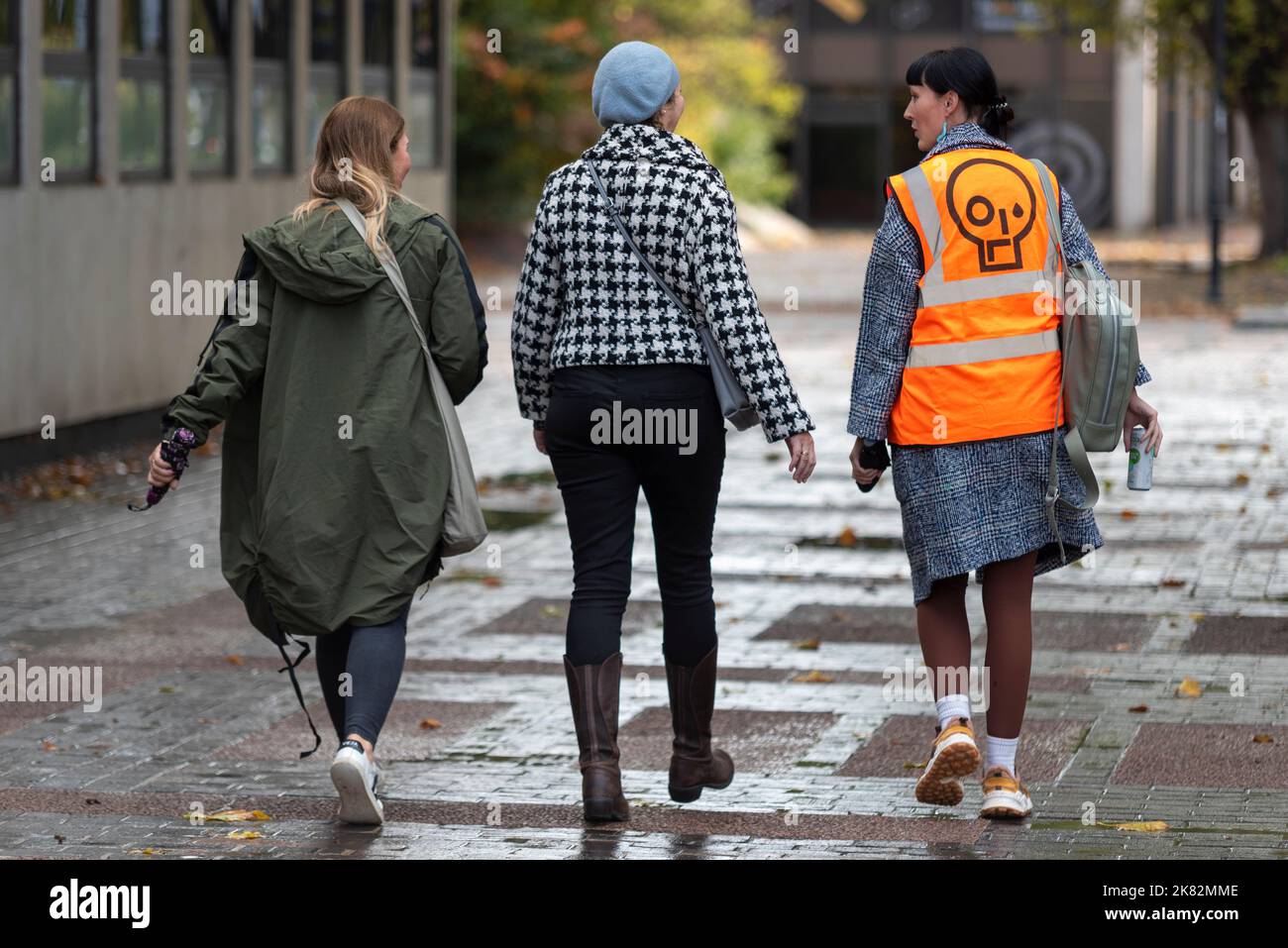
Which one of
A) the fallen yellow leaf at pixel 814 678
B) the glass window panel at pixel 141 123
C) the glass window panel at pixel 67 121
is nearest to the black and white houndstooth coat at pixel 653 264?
the fallen yellow leaf at pixel 814 678

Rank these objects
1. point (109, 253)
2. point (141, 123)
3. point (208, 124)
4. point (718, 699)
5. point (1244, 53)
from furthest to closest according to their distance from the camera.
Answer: point (1244, 53) < point (208, 124) < point (141, 123) < point (109, 253) < point (718, 699)

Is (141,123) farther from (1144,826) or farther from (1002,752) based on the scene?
(1144,826)

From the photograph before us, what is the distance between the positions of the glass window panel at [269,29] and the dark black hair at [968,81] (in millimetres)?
10941

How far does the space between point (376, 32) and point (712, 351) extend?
13780mm

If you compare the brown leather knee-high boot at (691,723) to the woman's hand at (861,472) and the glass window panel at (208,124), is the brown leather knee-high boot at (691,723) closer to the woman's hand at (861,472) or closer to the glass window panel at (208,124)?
the woman's hand at (861,472)

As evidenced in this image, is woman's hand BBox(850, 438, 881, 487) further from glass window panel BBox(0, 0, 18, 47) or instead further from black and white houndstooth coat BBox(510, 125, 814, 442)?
glass window panel BBox(0, 0, 18, 47)

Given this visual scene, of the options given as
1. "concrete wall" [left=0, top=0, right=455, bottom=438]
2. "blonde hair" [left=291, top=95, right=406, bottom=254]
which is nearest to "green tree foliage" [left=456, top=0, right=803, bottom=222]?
"concrete wall" [left=0, top=0, right=455, bottom=438]

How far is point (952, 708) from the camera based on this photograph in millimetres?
5367

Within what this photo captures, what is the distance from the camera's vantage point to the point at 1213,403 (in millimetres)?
15328

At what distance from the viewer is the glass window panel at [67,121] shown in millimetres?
12695

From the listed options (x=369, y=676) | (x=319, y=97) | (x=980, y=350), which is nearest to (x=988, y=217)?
(x=980, y=350)

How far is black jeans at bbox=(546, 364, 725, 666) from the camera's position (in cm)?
523

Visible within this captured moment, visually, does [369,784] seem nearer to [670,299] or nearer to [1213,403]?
[670,299]

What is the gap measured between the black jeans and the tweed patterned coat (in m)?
0.41
